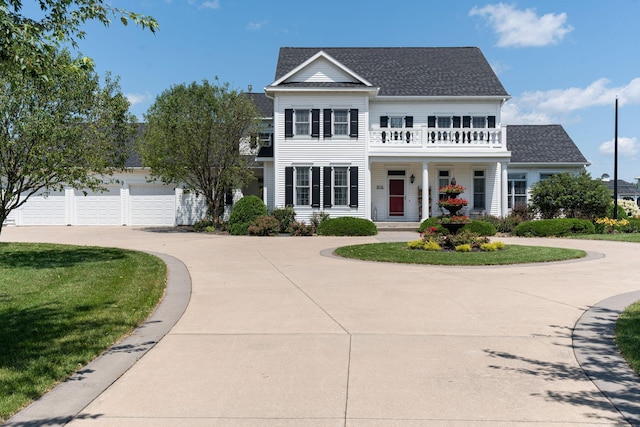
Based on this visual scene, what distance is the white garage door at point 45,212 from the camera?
97.5ft

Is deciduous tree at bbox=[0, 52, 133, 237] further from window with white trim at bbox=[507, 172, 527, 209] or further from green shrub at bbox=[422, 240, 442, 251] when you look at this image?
window with white trim at bbox=[507, 172, 527, 209]

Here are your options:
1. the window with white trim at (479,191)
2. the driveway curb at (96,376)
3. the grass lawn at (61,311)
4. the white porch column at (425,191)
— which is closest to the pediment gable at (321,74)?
the white porch column at (425,191)

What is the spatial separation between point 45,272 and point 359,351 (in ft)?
28.2

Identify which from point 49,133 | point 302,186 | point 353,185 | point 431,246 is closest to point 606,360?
point 431,246

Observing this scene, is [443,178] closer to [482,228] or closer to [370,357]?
[482,228]

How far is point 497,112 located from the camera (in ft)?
86.6

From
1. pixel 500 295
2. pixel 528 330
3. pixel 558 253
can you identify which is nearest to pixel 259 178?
pixel 558 253

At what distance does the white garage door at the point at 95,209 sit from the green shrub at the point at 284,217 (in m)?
11.8

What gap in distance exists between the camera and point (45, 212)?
97.8 feet

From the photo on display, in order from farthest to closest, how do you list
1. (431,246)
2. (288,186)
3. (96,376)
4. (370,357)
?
(288,186) < (431,246) < (370,357) < (96,376)

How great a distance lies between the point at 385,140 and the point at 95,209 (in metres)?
17.5

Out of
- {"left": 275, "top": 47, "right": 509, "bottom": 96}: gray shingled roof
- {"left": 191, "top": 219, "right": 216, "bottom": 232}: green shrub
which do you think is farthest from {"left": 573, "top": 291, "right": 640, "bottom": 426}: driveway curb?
{"left": 191, "top": 219, "right": 216, "bottom": 232}: green shrub

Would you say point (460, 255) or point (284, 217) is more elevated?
point (284, 217)

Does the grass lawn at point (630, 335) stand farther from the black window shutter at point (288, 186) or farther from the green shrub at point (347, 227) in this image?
the black window shutter at point (288, 186)
